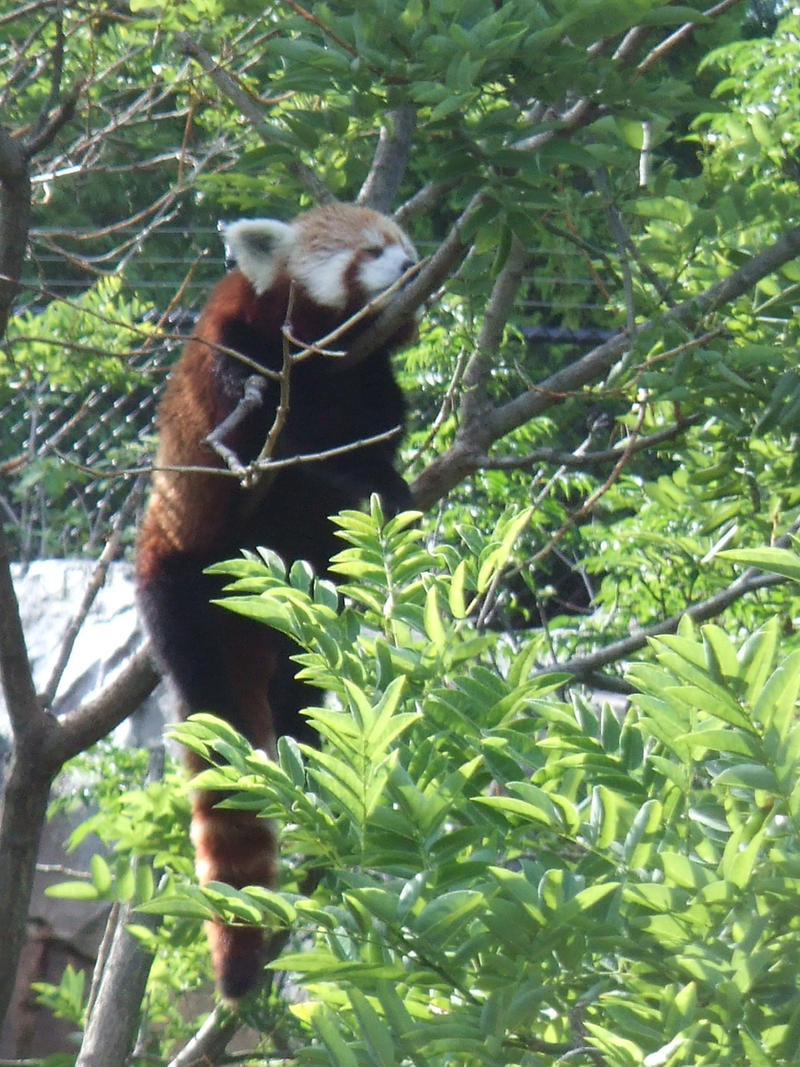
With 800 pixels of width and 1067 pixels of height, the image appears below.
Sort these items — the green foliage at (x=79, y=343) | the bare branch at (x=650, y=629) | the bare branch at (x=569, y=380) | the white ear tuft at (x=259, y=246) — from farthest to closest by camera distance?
the white ear tuft at (x=259, y=246)
the green foliage at (x=79, y=343)
the bare branch at (x=650, y=629)
the bare branch at (x=569, y=380)

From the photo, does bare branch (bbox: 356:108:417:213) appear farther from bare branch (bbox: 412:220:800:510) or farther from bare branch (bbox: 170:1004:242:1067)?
bare branch (bbox: 170:1004:242:1067)

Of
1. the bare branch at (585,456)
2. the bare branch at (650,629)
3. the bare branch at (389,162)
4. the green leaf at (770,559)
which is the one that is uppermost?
the bare branch at (389,162)

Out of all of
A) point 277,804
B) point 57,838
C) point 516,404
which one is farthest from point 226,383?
point 57,838

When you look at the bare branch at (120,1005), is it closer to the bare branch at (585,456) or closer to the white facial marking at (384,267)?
the bare branch at (585,456)

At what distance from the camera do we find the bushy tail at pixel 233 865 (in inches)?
92.9

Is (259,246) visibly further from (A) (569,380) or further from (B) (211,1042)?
(B) (211,1042)

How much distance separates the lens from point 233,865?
2424 millimetres

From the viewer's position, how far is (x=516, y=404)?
269 centimetres

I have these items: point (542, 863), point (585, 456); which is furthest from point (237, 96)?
point (542, 863)

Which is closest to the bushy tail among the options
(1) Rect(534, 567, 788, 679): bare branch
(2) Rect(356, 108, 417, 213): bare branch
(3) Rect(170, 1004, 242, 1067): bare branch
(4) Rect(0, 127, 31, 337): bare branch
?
(3) Rect(170, 1004, 242, 1067): bare branch

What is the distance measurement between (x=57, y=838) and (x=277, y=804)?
4.55 metres

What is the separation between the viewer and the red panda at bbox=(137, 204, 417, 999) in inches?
111

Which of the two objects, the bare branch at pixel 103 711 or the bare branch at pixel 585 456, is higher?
the bare branch at pixel 585 456

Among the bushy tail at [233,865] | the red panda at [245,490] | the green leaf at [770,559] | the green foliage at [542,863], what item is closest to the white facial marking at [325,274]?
the red panda at [245,490]
